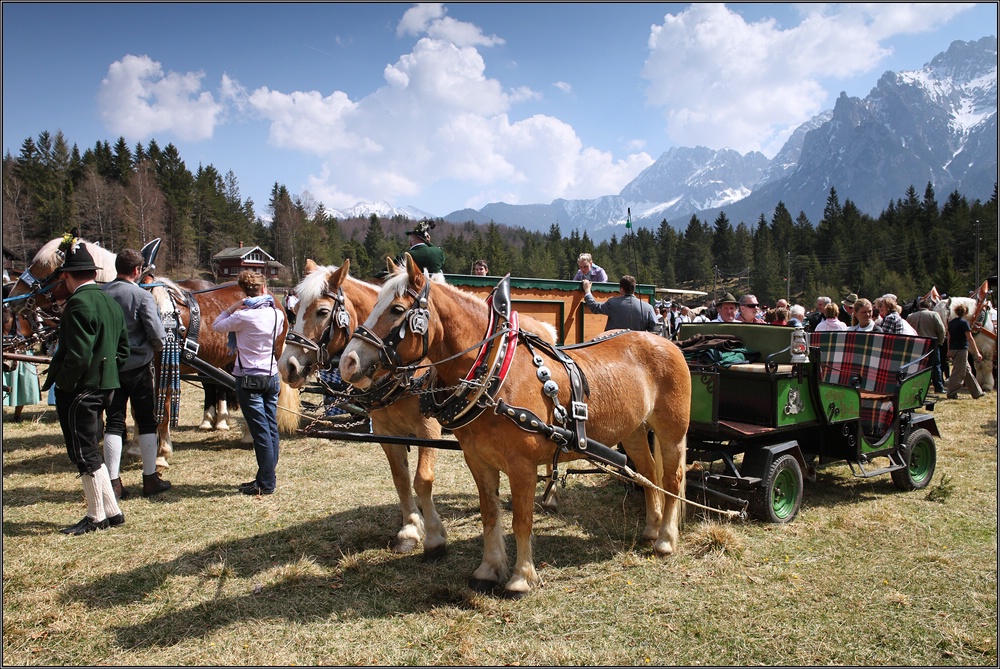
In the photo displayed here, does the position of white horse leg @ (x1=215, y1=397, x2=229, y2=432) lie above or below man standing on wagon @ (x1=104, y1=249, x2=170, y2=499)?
below

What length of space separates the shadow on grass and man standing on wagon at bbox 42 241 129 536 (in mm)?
1110

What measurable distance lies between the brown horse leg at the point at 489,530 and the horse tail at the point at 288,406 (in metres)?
4.15

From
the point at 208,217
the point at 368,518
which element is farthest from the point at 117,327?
the point at 208,217

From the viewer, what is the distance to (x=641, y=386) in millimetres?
4242

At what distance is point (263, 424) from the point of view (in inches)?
229

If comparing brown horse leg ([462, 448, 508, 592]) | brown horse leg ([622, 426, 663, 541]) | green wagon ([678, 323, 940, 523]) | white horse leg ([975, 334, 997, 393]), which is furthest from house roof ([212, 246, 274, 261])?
brown horse leg ([462, 448, 508, 592])

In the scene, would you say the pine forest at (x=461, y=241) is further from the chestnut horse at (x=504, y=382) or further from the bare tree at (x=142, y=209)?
the chestnut horse at (x=504, y=382)

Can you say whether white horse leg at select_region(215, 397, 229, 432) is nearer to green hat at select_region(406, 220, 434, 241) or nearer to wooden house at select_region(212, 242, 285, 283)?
green hat at select_region(406, 220, 434, 241)

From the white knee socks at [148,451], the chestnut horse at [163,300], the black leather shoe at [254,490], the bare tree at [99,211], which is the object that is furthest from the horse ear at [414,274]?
the bare tree at [99,211]

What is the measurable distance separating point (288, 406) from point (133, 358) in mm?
2268

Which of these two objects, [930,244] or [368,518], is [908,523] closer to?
[368,518]

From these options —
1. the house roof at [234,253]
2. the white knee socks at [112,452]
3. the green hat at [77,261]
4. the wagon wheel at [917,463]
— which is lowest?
the wagon wheel at [917,463]

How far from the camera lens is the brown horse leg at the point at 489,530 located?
12.8 feet

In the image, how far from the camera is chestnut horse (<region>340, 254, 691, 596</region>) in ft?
11.2
